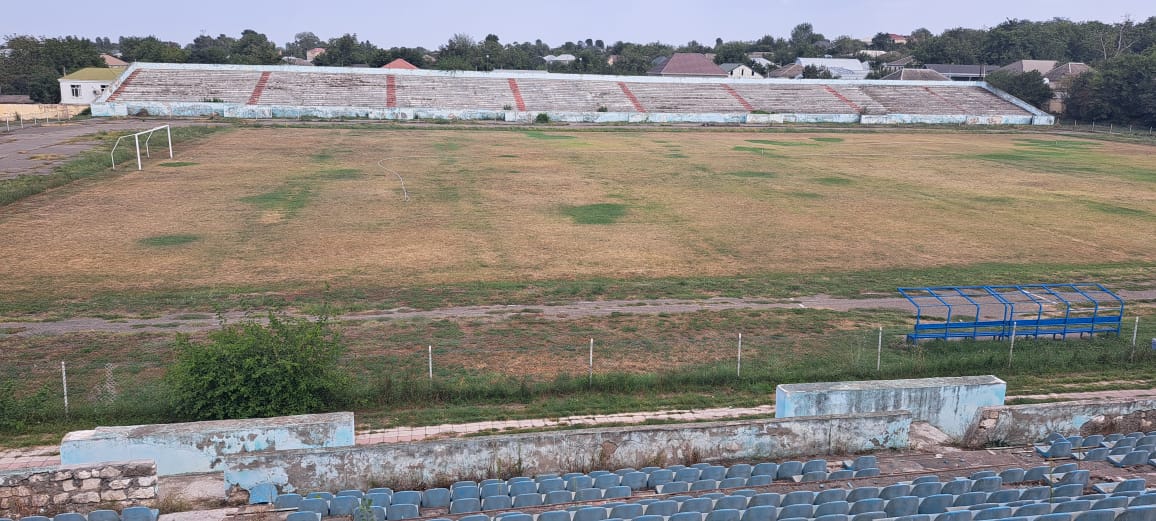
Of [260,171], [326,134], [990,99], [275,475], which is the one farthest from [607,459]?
[990,99]

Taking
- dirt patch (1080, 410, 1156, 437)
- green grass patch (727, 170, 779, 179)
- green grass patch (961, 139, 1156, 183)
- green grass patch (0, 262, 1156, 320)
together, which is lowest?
green grass patch (0, 262, 1156, 320)

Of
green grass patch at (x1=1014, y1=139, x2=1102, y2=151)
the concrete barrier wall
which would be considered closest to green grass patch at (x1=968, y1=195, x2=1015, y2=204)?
green grass patch at (x1=1014, y1=139, x2=1102, y2=151)

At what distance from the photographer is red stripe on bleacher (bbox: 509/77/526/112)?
8169 cm

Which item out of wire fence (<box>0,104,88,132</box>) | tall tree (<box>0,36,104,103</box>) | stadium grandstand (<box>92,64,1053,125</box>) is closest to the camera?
wire fence (<box>0,104,88,132</box>)

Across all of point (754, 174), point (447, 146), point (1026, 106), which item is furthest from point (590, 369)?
point (1026, 106)

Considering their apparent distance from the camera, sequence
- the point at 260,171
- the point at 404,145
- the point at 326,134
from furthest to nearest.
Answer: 1. the point at 326,134
2. the point at 404,145
3. the point at 260,171

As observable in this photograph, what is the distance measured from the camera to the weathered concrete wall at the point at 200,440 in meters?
11.3

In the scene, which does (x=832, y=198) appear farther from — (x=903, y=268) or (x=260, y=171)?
(x=260, y=171)

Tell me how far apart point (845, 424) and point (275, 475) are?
800 centimetres

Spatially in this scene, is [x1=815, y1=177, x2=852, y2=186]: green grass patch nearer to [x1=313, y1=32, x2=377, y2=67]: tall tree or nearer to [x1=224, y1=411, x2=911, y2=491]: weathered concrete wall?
[x1=224, y1=411, x2=911, y2=491]: weathered concrete wall

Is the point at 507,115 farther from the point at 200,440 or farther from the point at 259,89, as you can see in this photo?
the point at 200,440

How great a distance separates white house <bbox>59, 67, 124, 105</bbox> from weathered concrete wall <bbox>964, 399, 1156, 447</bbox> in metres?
88.7

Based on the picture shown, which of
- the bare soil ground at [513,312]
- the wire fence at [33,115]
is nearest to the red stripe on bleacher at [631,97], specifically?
the wire fence at [33,115]

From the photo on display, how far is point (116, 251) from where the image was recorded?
2661cm
